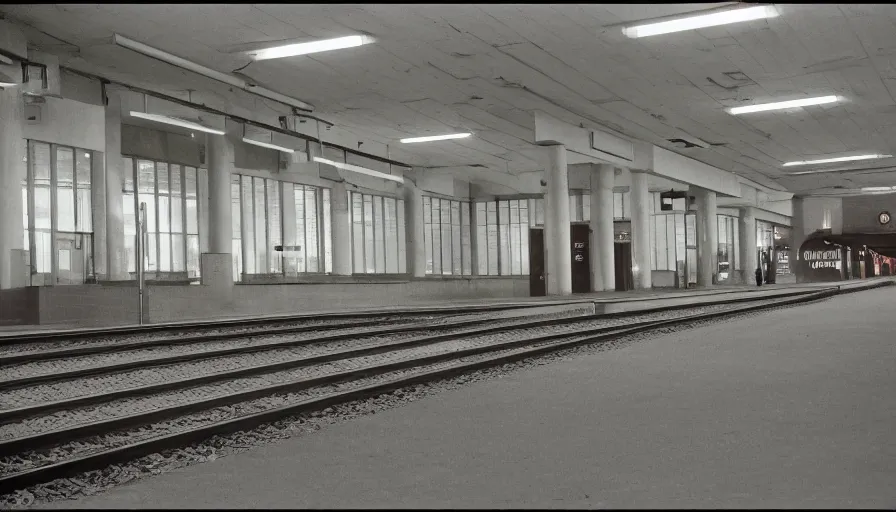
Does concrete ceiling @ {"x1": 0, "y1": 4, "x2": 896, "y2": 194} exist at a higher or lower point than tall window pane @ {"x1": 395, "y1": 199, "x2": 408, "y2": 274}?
higher

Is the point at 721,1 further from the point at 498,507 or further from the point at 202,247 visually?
the point at 202,247

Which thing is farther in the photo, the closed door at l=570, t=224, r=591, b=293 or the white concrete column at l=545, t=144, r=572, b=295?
the closed door at l=570, t=224, r=591, b=293

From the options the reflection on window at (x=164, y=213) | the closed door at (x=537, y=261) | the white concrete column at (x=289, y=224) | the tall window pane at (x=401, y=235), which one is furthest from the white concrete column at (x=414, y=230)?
the closed door at (x=537, y=261)

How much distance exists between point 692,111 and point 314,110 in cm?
1175

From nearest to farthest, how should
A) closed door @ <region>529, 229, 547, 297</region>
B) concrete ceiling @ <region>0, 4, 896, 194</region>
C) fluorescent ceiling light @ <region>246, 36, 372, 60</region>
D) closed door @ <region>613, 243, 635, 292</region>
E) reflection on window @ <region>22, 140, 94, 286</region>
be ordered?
concrete ceiling @ <region>0, 4, 896, 194</region> → fluorescent ceiling light @ <region>246, 36, 372, 60</region> → reflection on window @ <region>22, 140, 94, 286</region> → closed door @ <region>529, 229, 547, 297</region> → closed door @ <region>613, 243, 635, 292</region>

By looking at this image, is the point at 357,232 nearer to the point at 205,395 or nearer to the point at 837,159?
the point at 837,159

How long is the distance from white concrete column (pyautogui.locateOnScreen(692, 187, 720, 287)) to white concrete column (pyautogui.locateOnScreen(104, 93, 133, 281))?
92.8ft

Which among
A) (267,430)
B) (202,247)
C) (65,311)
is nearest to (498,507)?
(267,430)

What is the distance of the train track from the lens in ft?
21.7

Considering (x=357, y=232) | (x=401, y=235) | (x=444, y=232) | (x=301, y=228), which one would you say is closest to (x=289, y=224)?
(x=301, y=228)

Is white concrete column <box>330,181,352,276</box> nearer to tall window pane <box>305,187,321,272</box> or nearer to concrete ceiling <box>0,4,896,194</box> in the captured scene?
tall window pane <box>305,187,321,272</box>

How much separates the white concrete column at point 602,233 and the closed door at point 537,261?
477 centimetres

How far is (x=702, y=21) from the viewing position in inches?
673

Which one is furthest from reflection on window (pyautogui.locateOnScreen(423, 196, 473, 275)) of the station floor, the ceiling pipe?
the station floor
